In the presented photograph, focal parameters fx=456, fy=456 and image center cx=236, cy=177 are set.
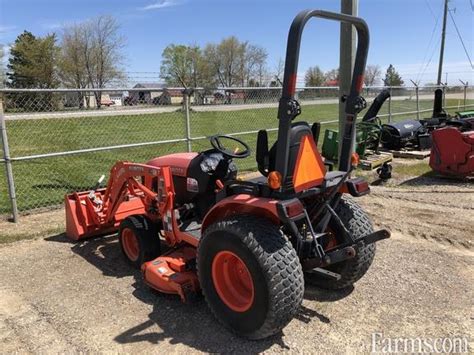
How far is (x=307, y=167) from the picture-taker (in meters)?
3.26

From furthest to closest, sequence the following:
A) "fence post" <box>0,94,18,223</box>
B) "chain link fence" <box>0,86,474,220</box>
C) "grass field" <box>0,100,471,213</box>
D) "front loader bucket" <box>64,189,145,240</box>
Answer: "grass field" <box>0,100,471,213</box>
"chain link fence" <box>0,86,474,220</box>
"fence post" <box>0,94,18,223</box>
"front loader bucket" <box>64,189,145,240</box>

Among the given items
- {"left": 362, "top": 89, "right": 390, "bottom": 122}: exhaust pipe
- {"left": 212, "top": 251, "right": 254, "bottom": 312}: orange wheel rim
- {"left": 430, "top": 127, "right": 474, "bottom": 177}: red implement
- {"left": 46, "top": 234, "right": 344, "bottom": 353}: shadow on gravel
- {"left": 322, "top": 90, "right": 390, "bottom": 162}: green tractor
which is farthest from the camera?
{"left": 322, "top": 90, "right": 390, "bottom": 162}: green tractor

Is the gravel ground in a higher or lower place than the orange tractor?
lower

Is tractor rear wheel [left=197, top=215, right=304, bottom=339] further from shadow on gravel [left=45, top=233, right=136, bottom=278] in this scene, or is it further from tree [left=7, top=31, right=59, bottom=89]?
tree [left=7, top=31, right=59, bottom=89]

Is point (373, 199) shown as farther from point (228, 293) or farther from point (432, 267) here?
point (228, 293)

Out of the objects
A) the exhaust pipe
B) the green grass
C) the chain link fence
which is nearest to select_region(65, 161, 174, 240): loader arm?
the chain link fence

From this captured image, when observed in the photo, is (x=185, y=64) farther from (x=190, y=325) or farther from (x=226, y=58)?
(x=190, y=325)

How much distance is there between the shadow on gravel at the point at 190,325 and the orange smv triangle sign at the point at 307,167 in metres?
1.11

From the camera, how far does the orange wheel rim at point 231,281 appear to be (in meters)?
3.38

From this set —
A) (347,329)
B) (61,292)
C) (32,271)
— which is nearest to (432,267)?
(347,329)

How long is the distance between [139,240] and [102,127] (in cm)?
1403

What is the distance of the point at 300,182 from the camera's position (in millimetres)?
3227

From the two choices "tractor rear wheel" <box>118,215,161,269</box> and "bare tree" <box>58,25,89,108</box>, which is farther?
"bare tree" <box>58,25,89,108</box>

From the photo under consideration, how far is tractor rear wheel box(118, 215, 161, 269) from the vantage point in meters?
4.46
